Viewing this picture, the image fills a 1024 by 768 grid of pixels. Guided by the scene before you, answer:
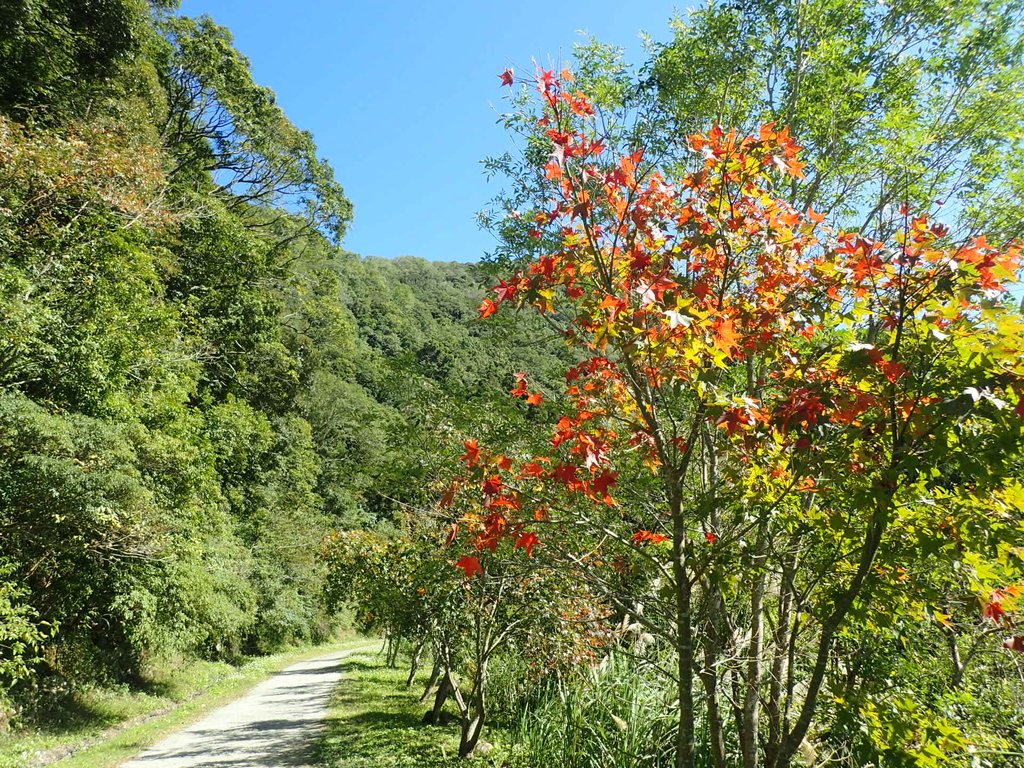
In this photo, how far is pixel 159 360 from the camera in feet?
42.2

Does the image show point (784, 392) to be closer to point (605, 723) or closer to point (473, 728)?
point (605, 723)

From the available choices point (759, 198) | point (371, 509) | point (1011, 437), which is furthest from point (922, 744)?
point (371, 509)

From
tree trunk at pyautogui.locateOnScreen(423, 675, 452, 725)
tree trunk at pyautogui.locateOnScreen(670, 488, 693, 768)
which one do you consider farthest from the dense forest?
tree trunk at pyautogui.locateOnScreen(423, 675, 452, 725)

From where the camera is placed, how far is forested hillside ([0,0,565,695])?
8.02 metres

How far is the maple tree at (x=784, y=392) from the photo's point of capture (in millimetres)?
2307

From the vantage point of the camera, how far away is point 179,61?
840 inches

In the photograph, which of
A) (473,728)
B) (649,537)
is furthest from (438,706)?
(649,537)

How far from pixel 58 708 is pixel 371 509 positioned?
104 ft

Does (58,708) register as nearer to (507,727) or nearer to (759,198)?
(507,727)

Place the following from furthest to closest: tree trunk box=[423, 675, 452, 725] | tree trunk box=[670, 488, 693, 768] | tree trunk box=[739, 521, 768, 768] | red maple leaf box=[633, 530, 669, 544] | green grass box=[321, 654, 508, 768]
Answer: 1. tree trunk box=[423, 675, 452, 725]
2. green grass box=[321, 654, 508, 768]
3. tree trunk box=[739, 521, 768, 768]
4. red maple leaf box=[633, 530, 669, 544]
5. tree trunk box=[670, 488, 693, 768]

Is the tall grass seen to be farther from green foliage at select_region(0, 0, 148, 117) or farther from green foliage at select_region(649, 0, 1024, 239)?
green foliage at select_region(0, 0, 148, 117)

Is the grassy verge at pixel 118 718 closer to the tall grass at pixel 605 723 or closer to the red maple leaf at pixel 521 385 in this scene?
the tall grass at pixel 605 723

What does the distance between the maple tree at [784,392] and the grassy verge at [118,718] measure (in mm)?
7915

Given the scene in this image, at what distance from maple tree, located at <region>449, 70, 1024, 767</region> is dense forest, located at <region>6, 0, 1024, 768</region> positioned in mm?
24
